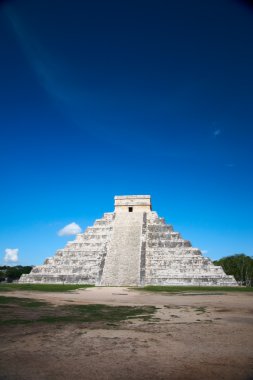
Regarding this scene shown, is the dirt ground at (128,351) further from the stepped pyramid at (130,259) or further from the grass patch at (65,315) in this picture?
the stepped pyramid at (130,259)

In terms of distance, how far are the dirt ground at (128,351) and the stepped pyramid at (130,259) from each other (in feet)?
51.5

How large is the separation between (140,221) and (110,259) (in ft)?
19.1

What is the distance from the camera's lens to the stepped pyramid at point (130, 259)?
22766 millimetres

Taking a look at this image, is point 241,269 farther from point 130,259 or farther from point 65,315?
point 65,315

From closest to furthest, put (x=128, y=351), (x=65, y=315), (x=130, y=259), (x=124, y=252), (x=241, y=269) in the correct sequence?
(x=128, y=351) → (x=65, y=315) → (x=130, y=259) → (x=124, y=252) → (x=241, y=269)

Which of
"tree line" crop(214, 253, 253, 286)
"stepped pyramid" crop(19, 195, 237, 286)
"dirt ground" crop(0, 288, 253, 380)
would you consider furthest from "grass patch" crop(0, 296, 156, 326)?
"tree line" crop(214, 253, 253, 286)

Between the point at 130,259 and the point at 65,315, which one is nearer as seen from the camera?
the point at 65,315

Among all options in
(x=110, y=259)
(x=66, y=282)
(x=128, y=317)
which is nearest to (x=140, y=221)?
(x=110, y=259)

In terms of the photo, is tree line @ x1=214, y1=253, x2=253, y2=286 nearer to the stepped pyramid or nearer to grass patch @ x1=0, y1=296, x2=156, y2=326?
the stepped pyramid

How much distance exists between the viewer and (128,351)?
477 cm

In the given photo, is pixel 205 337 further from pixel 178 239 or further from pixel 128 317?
pixel 178 239

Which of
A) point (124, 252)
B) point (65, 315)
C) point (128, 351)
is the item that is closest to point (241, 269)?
point (124, 252)

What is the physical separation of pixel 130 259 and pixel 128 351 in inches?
798

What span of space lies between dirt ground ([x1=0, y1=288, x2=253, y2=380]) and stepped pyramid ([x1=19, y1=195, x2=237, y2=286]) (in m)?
15.7
